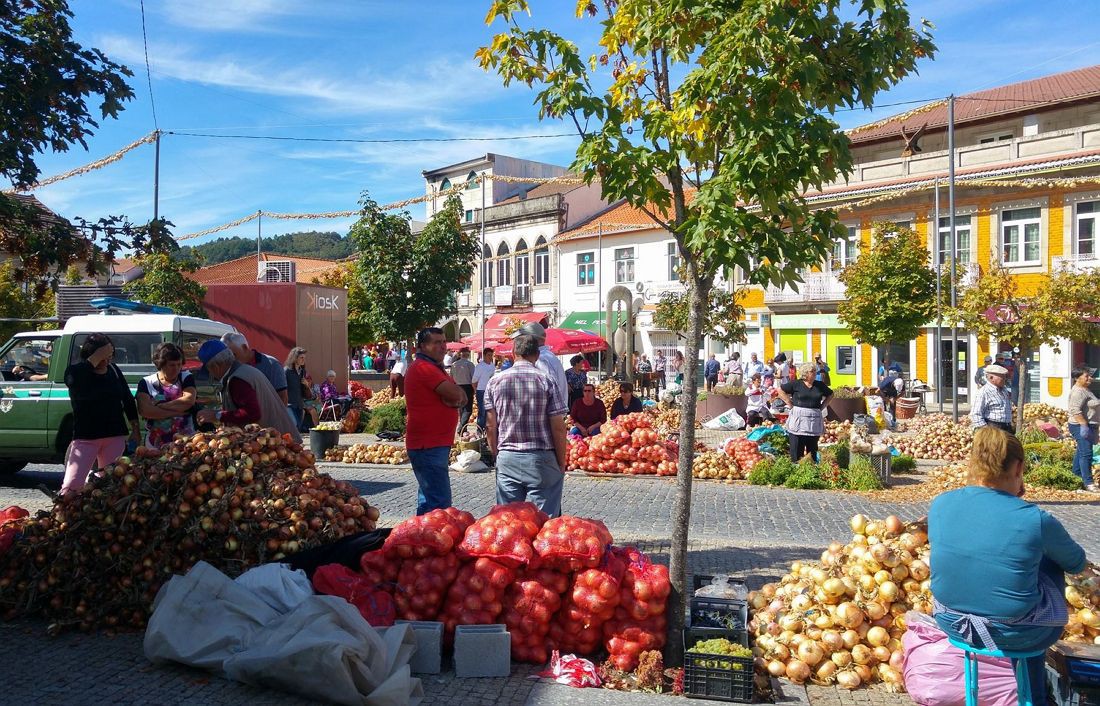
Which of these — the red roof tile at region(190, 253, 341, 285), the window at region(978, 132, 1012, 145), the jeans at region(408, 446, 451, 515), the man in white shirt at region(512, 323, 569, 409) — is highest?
the window at region(978, 132, 1012, 145)

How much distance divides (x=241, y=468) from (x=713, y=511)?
19.3ft

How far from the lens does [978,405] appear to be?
10578 millimetres

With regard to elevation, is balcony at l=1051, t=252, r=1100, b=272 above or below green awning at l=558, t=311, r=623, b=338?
above

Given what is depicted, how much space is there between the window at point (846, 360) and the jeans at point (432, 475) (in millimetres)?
30420

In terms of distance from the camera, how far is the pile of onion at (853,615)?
15.5 feet

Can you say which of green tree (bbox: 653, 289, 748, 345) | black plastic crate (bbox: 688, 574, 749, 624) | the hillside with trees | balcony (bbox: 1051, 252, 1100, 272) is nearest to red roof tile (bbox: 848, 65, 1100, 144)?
balcony (bbox: 1051, 252, 1100, 272)

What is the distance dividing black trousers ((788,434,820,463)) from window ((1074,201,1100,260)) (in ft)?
70.9

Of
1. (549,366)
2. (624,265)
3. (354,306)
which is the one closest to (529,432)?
(549,366)

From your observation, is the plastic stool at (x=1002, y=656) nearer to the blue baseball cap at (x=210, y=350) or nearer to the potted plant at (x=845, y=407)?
the blue baseball cap at (x=210, y=350)

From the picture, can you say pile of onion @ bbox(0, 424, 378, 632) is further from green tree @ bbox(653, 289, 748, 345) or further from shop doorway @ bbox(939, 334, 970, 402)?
shop doorway @ bbox(939, 334, 970, 402)

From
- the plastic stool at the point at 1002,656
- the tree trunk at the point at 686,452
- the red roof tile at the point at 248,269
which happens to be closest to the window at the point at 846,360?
the tree trunk at the point at 686,452

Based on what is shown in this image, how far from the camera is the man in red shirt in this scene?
22.2ft

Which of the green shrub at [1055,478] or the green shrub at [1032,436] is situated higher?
the green shrub at [1032,436]

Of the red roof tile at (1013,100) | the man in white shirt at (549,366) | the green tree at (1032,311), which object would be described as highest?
the red roof tile at (1013,100)
